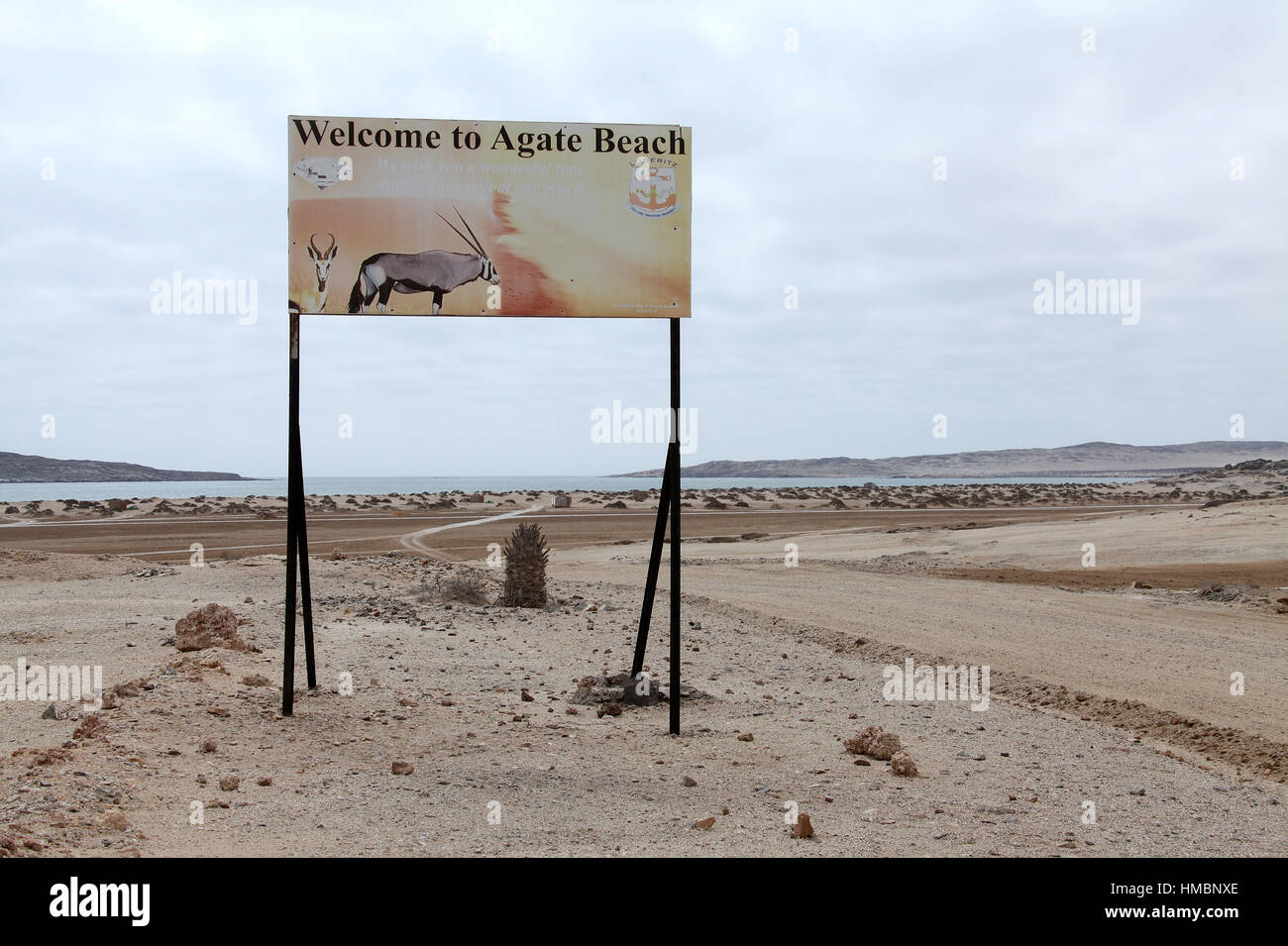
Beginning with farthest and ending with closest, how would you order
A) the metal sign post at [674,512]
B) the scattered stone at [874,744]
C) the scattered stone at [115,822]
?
the metal sign post at [674,512] → the scattered stone at [874,744] → the scattered stone at [115,822]

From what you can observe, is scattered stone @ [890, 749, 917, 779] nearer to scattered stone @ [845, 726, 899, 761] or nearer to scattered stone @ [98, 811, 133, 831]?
scattered stone @ [845, 726, 899, 761]

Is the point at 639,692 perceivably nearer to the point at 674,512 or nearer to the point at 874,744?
the point at 674,512

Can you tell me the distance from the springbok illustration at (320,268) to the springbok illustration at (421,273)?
0.83 ft

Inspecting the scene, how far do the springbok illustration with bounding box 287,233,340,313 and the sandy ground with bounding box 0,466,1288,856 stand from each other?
11.3ft

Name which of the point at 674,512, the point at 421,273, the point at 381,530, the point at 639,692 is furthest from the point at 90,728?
the point at 381,530

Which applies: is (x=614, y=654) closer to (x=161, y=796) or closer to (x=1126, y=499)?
(x=161, y=796)

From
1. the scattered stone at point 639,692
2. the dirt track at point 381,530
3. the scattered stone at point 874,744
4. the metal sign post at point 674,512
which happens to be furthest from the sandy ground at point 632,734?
the dirt track at point 381,530

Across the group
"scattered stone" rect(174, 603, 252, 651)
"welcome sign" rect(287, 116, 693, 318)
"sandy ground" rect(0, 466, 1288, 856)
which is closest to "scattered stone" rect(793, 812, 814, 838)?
"sandy ground" rect(0, 466, 1288, 856)

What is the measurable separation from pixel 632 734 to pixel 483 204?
182 inches

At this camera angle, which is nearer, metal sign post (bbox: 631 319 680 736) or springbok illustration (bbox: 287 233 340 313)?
metal sign post (bbox: 631 319 680 736)

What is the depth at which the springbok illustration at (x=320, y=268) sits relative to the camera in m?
7.95

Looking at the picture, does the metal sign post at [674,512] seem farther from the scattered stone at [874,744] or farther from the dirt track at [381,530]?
the dirt track at [381,530]

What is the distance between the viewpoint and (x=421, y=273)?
7.91 m

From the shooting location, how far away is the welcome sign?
7949 millimetres
